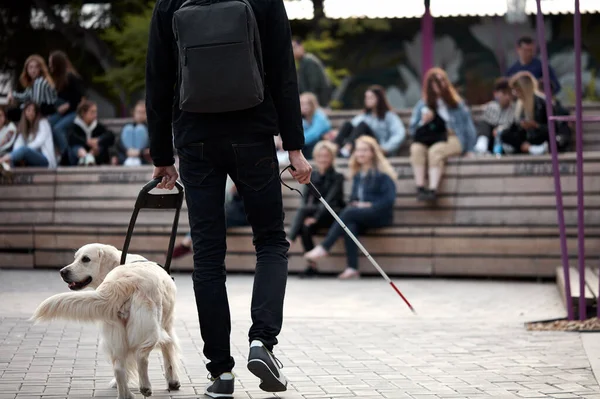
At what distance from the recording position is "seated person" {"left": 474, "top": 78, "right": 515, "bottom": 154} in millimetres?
13867

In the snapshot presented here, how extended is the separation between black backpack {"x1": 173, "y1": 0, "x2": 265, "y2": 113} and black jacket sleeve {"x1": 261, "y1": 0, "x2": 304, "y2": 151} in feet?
0.58

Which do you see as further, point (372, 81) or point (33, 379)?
point (372, 81)

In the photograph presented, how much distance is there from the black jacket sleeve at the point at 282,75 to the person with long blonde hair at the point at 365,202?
277 inches

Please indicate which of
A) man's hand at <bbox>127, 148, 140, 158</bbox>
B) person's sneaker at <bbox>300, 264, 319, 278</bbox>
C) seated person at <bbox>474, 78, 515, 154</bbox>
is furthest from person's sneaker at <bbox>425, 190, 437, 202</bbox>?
man's hand at <bbox>127, 148, 140, 158</bbox>

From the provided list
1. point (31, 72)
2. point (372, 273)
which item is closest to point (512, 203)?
point (372, 273)

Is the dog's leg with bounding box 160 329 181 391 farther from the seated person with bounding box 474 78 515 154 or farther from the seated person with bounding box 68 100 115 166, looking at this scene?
the seated person with bounding box 68 100 115 166

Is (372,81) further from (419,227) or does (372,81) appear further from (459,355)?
(459,355)

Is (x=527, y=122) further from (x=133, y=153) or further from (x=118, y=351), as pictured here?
(x=118, y=351)

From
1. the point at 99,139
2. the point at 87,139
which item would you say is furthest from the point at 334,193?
the point at 87,139

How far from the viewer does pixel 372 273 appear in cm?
1266

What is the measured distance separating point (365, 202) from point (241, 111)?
745 centimetres

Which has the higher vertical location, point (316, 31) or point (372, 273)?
point (316, 31)

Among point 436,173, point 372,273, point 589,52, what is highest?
point 589,52

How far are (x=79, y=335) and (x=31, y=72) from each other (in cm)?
902
